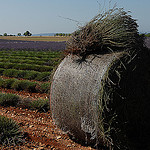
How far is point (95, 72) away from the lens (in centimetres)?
314

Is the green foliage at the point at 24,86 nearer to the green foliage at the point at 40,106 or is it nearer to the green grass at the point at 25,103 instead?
the green grass at the point at 25,103

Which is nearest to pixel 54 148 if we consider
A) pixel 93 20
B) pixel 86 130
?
pixel 86 130

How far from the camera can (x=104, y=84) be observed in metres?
2.93

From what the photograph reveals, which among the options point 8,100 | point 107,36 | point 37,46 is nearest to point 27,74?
point 8,100

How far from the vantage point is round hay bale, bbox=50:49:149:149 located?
3.02 m

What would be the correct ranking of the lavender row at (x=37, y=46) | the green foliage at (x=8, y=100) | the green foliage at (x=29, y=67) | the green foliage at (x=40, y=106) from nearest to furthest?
the green foliage at (x=40, y=106) < the green foliage at (x=8, y=100) < the green foliage at (x=29, y=67) < the lavender row at (x=37, y=46)

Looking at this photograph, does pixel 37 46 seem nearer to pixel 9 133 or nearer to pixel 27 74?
pixel 27 74

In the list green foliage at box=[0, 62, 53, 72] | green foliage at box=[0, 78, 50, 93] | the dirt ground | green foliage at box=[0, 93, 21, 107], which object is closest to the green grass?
green foliage at box=[0, 93, 21, 107]

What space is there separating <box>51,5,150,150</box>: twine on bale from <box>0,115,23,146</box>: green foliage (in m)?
0.73

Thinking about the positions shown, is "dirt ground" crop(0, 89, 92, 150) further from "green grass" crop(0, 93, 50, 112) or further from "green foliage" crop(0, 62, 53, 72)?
"green foliage" crop(0, 62, 53, 72)

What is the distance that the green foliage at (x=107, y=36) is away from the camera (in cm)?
346

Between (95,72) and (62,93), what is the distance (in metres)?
0.75

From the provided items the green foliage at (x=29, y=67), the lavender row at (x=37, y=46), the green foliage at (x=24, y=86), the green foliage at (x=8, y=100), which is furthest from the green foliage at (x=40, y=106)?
the lavender row at (x=37, y=46)

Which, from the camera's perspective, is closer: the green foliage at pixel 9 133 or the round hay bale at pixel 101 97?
the round hay bale at pixel 101 97
